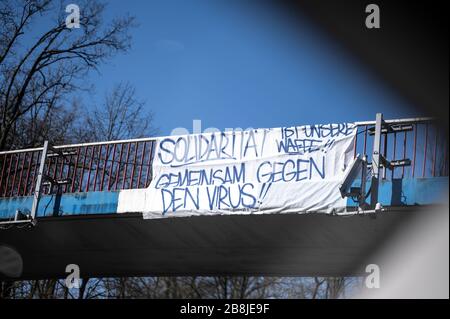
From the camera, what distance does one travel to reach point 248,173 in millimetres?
12680

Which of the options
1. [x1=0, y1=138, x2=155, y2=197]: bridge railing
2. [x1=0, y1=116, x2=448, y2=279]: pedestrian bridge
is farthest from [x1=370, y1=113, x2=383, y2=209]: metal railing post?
[x1=0, y1=138, x2=155, y2=197]: bridge railing

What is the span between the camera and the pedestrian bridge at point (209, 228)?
38.0ft

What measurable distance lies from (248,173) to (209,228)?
1762mm

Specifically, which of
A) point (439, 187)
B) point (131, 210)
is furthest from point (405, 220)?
point (131, 210)

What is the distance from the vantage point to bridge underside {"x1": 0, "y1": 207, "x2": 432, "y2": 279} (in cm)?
1289

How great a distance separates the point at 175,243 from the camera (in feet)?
49.5

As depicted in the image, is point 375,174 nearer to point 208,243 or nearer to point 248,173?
point 248,173

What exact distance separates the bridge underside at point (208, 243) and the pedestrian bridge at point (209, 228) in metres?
0.02

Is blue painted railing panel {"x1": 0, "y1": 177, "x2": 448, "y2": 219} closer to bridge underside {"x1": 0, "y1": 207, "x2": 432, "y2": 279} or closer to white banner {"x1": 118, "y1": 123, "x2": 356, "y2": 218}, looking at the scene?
bridge underside {"x1": 0, "y1": 207, "x2": 432, "y2": 279}

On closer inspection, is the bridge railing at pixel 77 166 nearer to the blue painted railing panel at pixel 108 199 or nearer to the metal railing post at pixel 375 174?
the blue painted railing panel at pixel 108 199

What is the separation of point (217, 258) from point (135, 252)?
1.97 metres

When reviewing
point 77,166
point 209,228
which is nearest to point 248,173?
point 209,228

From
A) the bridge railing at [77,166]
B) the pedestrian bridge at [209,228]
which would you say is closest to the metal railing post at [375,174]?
the pedestrian bridge at [209,228]

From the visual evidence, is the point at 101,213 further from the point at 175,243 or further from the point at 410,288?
the point at 410,288
